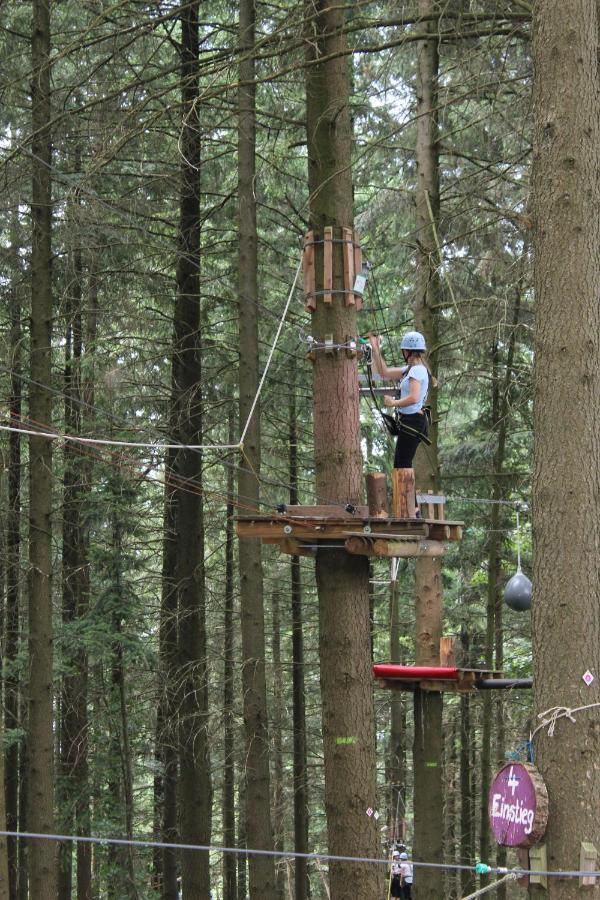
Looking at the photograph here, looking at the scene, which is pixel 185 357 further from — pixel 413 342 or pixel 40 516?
pixel 413 342

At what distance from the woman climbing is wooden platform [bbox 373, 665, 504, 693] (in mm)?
2737

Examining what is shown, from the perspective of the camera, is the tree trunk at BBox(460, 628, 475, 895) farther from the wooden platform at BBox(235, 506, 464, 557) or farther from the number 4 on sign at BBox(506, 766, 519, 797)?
the number 4 on sign at BBox(506, 766, 519, 797)

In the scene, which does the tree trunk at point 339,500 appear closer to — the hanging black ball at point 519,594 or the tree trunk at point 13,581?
the hanging black ball at point 519,594

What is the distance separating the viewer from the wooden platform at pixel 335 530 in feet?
23.4

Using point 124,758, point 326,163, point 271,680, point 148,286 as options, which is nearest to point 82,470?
point 148,286

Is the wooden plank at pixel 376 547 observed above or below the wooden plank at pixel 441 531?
below

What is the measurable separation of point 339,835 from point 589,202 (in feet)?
14.2

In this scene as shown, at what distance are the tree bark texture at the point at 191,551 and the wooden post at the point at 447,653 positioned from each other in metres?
3.29

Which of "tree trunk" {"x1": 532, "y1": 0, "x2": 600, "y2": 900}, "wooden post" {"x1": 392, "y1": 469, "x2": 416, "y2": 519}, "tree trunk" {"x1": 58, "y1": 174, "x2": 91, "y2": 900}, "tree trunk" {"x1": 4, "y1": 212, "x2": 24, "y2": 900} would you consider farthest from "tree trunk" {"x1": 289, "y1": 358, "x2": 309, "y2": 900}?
"tree trunk" {"x1": 532, "y1": 0, "x2": 600, "y2": 900}

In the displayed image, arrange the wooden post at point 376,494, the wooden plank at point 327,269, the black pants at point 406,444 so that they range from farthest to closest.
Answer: the black pants at point 406,444, the wooden plank at point 327,269, the wooden post at point 376,494

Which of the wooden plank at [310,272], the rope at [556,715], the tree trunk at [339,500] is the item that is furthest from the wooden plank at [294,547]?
the rope at [556,715]

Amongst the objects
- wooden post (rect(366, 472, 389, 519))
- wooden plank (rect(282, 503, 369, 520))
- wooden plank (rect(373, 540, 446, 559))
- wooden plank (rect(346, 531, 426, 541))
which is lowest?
wooden plank (rect(373, 540, 446, 559))

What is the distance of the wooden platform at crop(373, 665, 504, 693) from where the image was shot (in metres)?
10.2

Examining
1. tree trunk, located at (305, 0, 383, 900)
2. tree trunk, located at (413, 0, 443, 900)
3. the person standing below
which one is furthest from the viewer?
the person standing below
